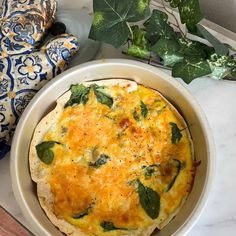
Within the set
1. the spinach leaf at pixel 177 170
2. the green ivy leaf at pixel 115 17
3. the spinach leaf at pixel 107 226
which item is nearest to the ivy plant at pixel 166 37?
the green ivy leaf at pixel 115 17

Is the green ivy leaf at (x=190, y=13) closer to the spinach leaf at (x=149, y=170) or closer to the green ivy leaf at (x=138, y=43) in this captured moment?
the green ivy leaf at (x=138, y=43)

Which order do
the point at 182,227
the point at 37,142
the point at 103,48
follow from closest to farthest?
the point at 182,227 < the point at 37,142 < the point at 103,48

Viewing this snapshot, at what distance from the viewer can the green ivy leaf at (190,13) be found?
0.83m

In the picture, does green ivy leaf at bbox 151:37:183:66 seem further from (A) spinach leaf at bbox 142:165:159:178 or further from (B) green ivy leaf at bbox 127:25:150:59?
(A) spinach leaf at bbox 142:165:159:178

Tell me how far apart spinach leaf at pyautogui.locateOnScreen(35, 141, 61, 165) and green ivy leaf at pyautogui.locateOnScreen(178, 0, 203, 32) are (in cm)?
33

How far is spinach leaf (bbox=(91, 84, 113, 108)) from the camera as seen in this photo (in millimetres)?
864

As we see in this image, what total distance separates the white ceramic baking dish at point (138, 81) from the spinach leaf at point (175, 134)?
0.08 feet

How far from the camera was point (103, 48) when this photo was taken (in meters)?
0.95

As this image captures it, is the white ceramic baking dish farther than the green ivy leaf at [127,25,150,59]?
No

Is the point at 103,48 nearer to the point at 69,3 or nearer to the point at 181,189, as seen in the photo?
the point at 69,3

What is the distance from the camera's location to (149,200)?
792 millimetres

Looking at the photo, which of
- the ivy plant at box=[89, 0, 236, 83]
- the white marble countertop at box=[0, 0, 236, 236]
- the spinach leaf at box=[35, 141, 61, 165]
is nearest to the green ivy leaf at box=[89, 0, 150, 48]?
the ivy plant at box=[89, 0, 236, 83]

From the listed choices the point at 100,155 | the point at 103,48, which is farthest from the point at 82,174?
the point at 103,48

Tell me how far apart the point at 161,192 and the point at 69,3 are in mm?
473
